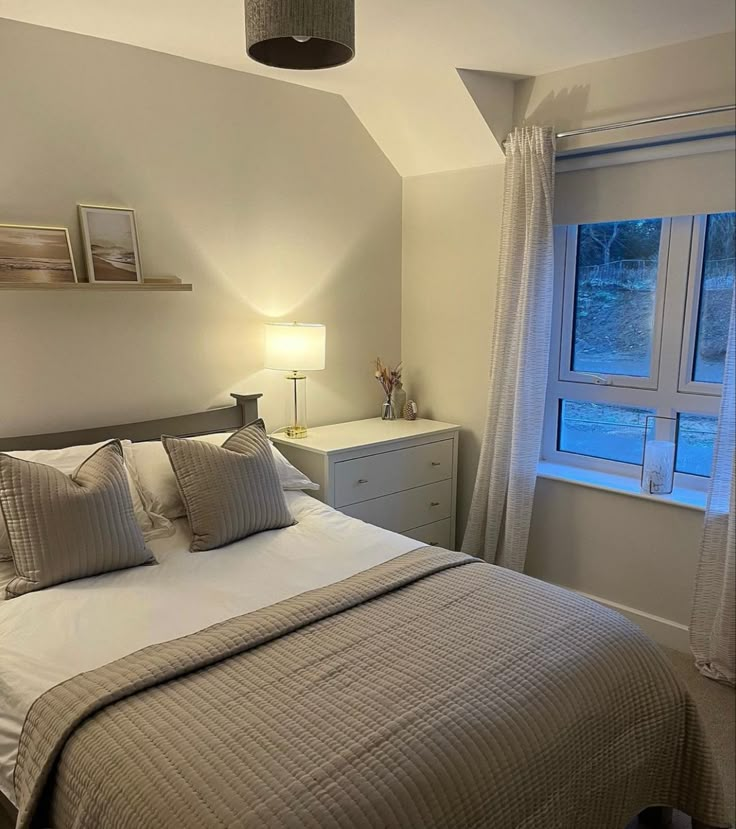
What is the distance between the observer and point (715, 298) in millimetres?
800

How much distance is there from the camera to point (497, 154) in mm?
2826

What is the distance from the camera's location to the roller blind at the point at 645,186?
2.50 ft

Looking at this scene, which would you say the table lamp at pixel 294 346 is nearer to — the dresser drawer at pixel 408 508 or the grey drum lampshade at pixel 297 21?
the dresser drawer at pixel 408 508

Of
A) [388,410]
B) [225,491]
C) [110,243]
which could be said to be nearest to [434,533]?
[388,410]

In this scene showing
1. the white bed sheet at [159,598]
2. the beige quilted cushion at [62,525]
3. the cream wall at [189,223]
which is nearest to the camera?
the white bed sheet at [159,598]

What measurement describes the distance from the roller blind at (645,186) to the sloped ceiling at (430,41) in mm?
143

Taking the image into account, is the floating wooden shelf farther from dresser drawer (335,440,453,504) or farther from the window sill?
the window sill

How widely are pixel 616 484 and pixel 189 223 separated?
211 cm

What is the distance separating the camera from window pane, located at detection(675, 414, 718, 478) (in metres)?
0.83

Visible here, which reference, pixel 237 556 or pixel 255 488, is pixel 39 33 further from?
pixel 237 556

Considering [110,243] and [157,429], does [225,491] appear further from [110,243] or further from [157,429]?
[110,243]

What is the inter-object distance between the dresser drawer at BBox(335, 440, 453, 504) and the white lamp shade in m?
0.46

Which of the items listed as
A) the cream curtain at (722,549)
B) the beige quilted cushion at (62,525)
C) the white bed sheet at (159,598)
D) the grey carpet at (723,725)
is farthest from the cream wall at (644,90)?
the beige quilted cushion at (62,525)

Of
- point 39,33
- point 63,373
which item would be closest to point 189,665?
point 63,373
